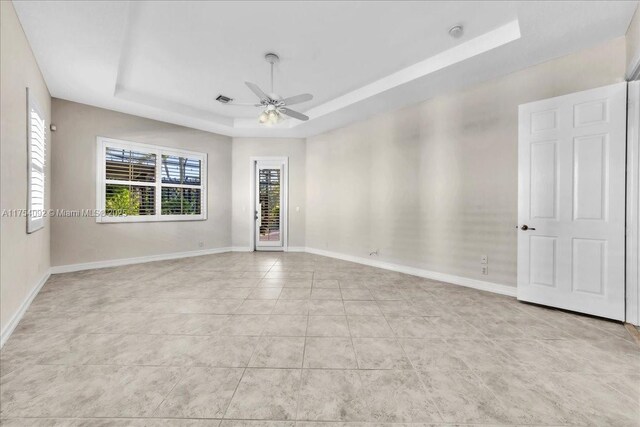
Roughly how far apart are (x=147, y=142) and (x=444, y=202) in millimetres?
5584

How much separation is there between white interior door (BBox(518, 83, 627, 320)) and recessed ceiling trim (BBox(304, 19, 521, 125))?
0.84 m

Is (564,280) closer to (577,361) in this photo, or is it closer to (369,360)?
(577,361)

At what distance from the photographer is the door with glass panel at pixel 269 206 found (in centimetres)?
648

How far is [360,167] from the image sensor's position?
5184mm


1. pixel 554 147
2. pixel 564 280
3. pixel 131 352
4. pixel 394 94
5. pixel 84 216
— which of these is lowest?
pixel 131 352

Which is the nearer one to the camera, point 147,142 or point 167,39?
point 167,39

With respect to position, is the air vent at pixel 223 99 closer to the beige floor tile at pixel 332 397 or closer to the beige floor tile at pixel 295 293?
the beige floor tile at pixel 295 293

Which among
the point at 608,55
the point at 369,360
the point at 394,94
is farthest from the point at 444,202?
the point at 369,360

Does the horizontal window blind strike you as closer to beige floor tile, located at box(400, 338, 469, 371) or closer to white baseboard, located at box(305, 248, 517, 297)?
white baseboard, located at box(305, 248, 517, 297)

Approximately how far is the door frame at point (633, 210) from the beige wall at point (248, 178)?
5.17 metres

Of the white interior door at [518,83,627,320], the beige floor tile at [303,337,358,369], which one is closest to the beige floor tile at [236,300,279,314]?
the beige floor tile at [303,337,358,369]

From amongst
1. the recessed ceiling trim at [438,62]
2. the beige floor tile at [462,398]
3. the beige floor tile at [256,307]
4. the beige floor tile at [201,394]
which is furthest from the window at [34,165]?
the beige floor tile at [462,398]

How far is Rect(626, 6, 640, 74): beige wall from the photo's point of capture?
7.41ft

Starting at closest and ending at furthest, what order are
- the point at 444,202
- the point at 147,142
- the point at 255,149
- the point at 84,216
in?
1. the point at 444,202
2. the point at 84,216
3. the point at 147,142
4. the point at 255,149
